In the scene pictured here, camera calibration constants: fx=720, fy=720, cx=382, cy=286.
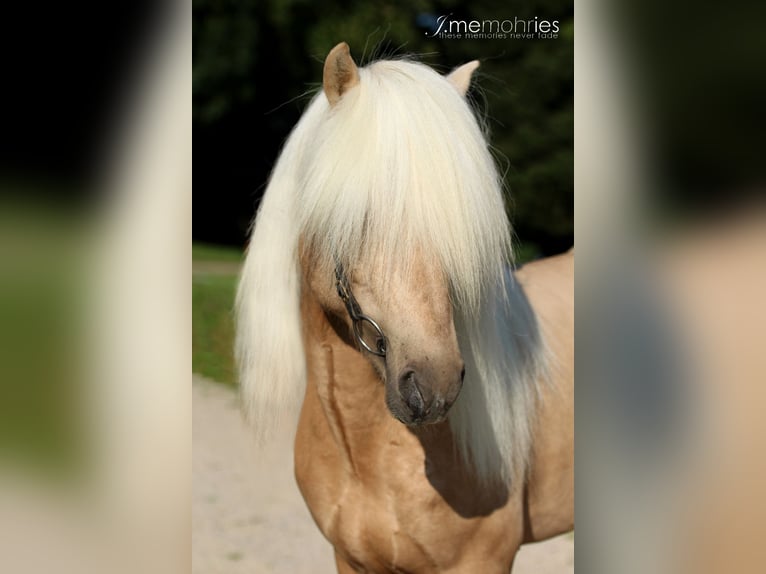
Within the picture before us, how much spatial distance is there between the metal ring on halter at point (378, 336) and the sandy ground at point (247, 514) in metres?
1.31

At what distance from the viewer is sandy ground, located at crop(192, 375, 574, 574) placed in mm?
3215

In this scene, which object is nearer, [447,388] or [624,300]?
[447,388]

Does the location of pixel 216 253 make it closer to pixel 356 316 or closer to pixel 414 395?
pixel 356 316

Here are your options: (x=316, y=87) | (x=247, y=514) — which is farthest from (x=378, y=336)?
(x=316, y=87)

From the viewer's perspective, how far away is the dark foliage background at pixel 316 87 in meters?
3.89

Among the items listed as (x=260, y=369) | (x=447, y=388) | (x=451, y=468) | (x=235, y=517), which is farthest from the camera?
(x=235, y=517)

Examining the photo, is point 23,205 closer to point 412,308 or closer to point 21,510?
point 21,510

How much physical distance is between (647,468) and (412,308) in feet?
2.33

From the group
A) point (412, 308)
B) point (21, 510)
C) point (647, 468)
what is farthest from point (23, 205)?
point (647, 468)

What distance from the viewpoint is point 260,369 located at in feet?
6.25

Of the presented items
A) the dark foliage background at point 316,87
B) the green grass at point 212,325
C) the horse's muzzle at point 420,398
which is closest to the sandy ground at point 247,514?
the green grass at point 212,325

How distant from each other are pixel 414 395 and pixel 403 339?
11cm

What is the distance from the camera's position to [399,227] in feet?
4.68

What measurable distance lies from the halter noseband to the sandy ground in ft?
4.30
